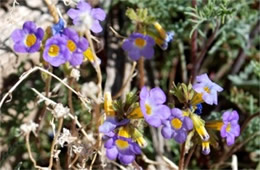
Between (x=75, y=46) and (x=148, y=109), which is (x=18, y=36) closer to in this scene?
(x=75, y=46)

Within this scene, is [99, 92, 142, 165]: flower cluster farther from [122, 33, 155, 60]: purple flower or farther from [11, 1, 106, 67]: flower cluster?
[122, 33, 155, 60]: purple flower

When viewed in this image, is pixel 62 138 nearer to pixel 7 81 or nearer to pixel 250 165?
pixel 7 81

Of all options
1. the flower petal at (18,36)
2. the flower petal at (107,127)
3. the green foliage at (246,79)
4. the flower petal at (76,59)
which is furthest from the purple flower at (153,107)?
the green foliage at (246,79)

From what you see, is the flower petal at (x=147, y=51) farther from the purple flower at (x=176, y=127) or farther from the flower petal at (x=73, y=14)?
the purple flower at (x=176, y=127)

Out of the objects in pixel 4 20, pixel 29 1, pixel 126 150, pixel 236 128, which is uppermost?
pixel 29 1

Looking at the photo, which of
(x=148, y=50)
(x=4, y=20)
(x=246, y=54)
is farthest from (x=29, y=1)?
(x=246, y=54)

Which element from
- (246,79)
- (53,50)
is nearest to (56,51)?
(53,50)
